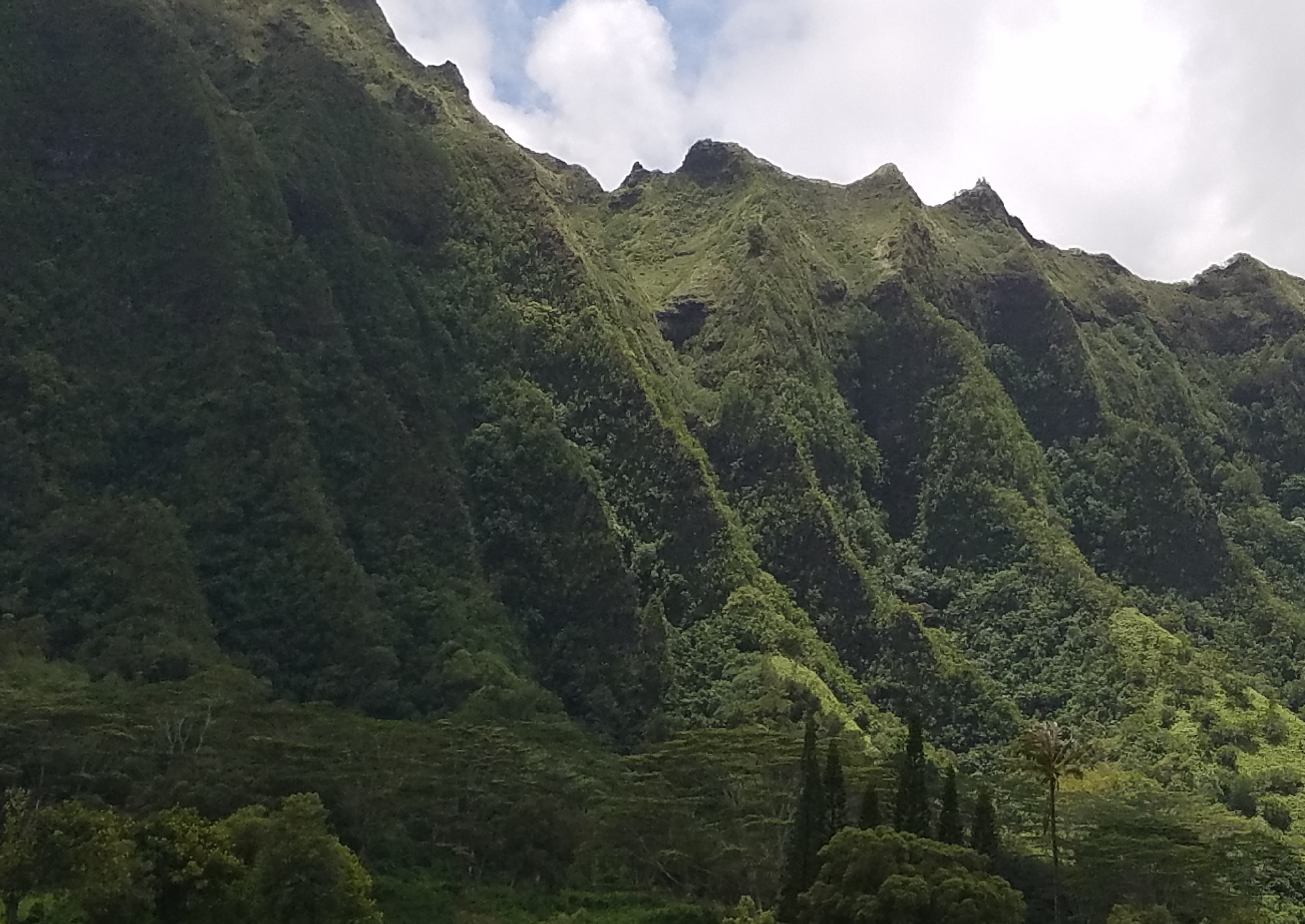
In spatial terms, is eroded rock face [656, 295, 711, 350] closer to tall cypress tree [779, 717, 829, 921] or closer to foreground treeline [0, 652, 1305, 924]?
foreground treeline [0, 652, 1305, 924]

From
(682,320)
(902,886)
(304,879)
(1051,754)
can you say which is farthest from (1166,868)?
(682,320)

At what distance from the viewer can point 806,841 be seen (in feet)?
191

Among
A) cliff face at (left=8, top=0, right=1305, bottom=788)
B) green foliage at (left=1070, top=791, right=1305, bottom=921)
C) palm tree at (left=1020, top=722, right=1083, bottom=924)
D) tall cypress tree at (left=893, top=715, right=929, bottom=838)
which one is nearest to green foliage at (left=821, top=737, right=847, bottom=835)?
tall cypress tree at (left=893, top=715, right=929, bottom=838)

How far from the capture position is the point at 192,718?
74312 millimetres

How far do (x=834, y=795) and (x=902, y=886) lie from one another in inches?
590

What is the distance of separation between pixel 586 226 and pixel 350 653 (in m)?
94.4

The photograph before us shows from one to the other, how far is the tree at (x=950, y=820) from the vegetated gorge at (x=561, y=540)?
0.90 feet

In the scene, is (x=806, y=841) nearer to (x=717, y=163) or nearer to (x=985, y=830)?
(x=985, y=830)

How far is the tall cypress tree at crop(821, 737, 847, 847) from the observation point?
61.1 meters

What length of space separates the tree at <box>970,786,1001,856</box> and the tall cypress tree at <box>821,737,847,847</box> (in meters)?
6.08

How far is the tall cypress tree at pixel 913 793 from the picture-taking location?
59.6 m

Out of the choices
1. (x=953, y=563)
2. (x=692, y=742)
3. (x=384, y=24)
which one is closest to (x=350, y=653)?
(x=692, y=742)

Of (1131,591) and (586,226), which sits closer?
(1131,591)

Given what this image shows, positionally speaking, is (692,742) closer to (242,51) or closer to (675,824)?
(675,824)
